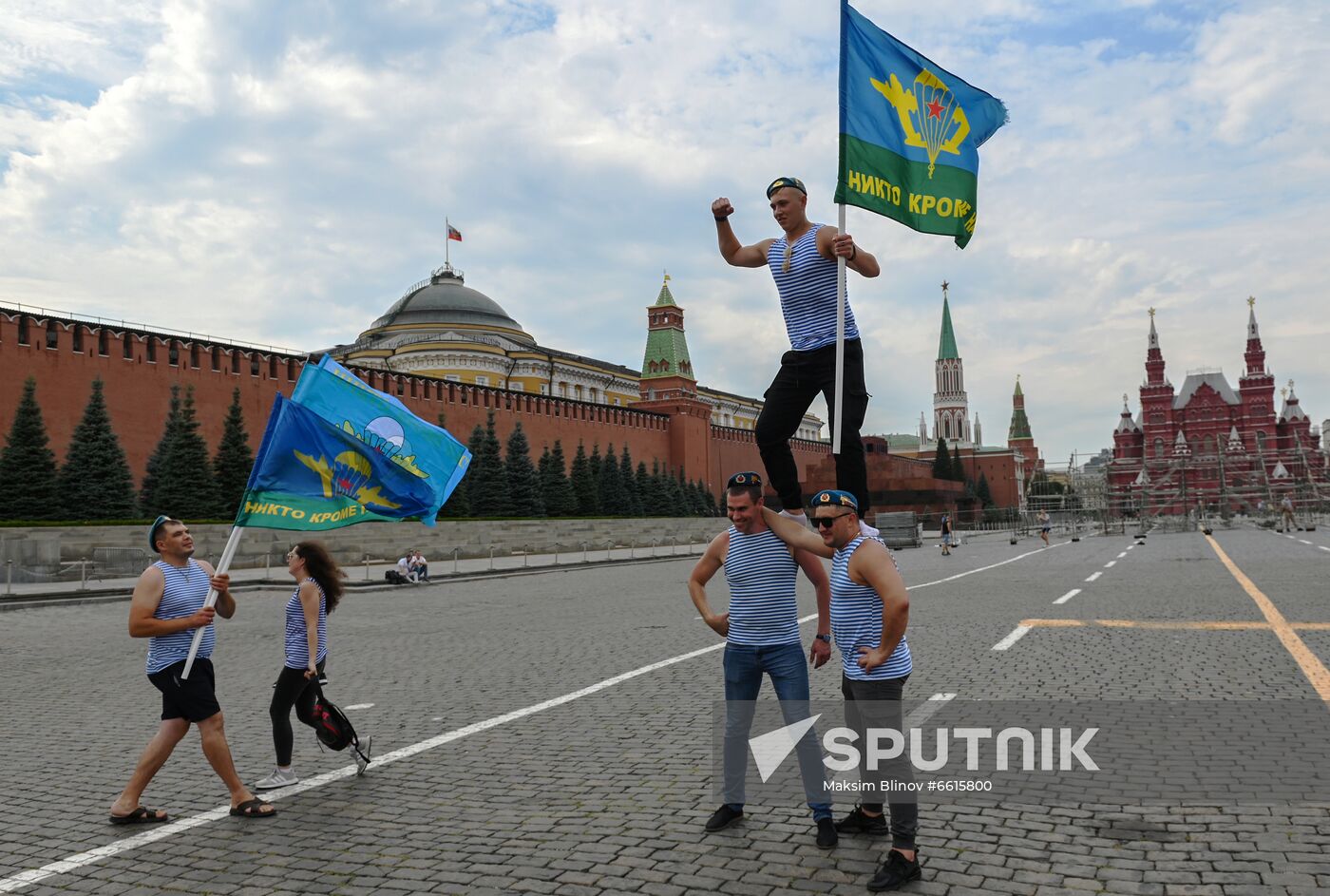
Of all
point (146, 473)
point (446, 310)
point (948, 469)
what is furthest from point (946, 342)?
point (146, 473)

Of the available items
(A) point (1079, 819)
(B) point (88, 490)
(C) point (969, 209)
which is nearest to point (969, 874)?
(A) point (1079, 819)

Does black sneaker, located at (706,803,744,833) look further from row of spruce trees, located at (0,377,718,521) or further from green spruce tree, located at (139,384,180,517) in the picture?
green spruce tree, located at (139,384,180,517)

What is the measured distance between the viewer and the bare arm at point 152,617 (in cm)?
473

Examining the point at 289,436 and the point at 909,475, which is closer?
the point at 289,436

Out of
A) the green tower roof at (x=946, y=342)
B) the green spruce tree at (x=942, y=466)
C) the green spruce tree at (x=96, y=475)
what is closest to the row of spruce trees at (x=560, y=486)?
the green spruce tree at (x=96, y=475)

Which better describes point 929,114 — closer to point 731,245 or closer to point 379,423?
point 731,245

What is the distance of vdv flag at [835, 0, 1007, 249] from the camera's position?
488 centimetres

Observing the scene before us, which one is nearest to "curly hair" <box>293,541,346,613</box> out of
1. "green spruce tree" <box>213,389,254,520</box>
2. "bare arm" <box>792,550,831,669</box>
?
"bare arm" <box>792,550,831,669</box>

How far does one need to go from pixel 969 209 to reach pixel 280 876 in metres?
4.51

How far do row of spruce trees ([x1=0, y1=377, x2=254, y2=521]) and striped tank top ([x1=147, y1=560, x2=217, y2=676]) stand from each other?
27.8 metres

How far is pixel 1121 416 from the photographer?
339ft

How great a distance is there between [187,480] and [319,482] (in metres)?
30.0

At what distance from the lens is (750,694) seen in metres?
4.38

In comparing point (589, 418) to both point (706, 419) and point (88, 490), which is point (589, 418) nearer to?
point (706, 419)
